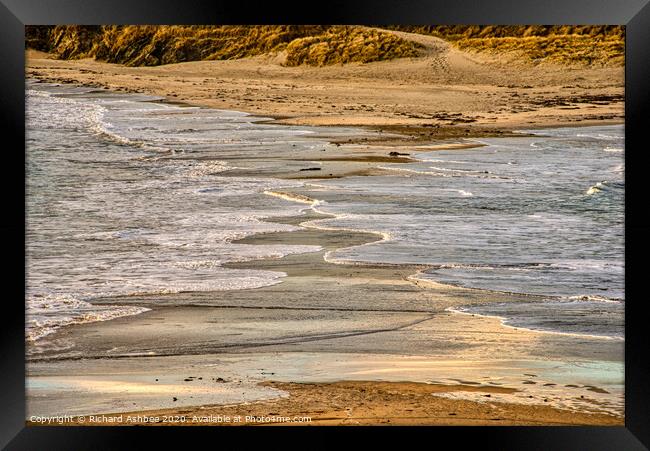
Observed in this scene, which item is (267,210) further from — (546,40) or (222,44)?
(546,40)

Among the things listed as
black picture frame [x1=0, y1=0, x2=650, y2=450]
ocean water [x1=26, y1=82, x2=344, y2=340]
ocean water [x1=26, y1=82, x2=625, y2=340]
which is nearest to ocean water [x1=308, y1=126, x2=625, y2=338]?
ocean water [x1=26, y1=82, x2=625, y2=340]

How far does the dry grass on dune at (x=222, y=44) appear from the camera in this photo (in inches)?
207

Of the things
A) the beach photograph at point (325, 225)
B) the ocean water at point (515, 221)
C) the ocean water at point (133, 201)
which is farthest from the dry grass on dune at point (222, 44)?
the ocean water at point (515, 221)

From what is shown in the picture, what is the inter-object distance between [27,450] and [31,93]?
53.2 inches

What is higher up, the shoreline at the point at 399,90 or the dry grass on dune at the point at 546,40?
the dry grass on dune at the point at 546,40

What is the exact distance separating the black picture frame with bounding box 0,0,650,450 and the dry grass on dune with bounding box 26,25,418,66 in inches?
12.9

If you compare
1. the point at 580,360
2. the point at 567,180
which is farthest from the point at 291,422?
the point at 567,180

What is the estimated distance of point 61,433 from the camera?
4.87 metres

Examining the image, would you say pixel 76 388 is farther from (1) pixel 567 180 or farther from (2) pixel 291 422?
(1) pixel 567 180

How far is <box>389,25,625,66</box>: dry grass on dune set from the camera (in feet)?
16.8
